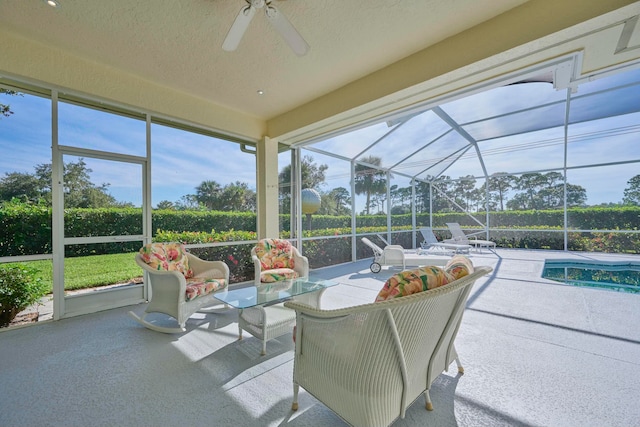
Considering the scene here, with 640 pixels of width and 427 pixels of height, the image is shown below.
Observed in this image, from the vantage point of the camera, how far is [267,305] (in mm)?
2402

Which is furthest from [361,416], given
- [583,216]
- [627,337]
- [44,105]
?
[583,216]

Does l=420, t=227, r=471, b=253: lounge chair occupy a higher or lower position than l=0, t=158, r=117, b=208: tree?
lower

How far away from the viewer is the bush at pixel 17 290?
114 inches

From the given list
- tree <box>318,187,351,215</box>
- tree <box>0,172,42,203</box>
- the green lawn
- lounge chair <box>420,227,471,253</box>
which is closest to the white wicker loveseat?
the green lawn

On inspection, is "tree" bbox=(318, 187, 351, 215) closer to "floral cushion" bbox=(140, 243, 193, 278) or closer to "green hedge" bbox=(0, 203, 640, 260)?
"green hedge" bbox=(0, 203, 640, 260)

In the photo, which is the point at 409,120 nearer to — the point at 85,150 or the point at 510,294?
the point at 510,294

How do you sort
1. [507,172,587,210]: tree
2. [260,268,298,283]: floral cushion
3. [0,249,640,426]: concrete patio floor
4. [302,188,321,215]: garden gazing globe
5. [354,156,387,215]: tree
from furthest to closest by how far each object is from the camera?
1. [507,172,587,210]: tree
2. [354,156,387,215]: tree
3. [302,188,321,215]: garden gazing globe
4. [260,268,298,283]: floral cushion
5. [0,249,640,426]: concrete patio floor

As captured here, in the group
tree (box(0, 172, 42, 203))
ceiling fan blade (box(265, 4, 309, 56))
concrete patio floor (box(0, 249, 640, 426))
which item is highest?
ceiling fan blade (box(265, 4, 309, 56))

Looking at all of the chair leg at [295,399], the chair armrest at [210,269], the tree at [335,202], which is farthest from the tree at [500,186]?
the chair leg at [295,399]

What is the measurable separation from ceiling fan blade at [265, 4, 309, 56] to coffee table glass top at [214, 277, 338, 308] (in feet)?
7.61

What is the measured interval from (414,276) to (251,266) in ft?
14.1

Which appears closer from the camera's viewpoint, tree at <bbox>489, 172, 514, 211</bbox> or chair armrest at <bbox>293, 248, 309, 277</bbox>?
chair armrest at <bbox>293, 248, 309, 277</bbox>

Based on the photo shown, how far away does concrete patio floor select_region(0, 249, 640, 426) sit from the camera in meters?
1.58

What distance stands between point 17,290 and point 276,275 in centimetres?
295
